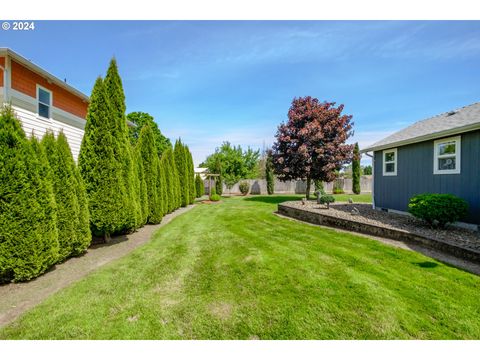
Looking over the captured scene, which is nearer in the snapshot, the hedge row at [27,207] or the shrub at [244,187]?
the hedge row at [27,207]

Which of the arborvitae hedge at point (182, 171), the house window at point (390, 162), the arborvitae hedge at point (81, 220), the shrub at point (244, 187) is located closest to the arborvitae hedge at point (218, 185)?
the shrub at point (244, 187)

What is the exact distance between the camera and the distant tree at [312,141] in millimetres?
14891

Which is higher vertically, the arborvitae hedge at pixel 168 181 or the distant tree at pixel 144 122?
the distant tree at pixel 144 122

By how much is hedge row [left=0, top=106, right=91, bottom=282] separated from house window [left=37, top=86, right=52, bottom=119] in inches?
186

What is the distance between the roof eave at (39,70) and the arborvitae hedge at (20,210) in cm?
386

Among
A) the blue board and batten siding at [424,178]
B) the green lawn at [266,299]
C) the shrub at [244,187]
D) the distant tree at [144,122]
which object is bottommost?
the green lawn at [266,299]

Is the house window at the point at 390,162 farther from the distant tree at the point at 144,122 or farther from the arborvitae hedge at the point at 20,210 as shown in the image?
the distant tree at the point at 144,122

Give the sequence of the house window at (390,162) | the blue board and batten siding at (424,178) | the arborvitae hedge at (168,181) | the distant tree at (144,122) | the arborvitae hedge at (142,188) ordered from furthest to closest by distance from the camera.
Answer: the distant tree at (144,122) → the arborvitae hedge at (168,181) → the house window at (390,162) → the arborvitae hedge at (142,188) → the blue board and batten siding at (424,178)

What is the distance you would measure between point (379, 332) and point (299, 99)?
52.2ft

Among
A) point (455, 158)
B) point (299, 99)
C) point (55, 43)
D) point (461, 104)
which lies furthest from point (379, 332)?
point (299, 99)

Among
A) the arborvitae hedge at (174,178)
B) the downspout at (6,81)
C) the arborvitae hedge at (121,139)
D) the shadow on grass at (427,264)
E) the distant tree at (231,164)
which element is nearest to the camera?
the shadow on grass at (427,264)

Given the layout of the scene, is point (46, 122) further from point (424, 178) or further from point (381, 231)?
point (424, 178)
